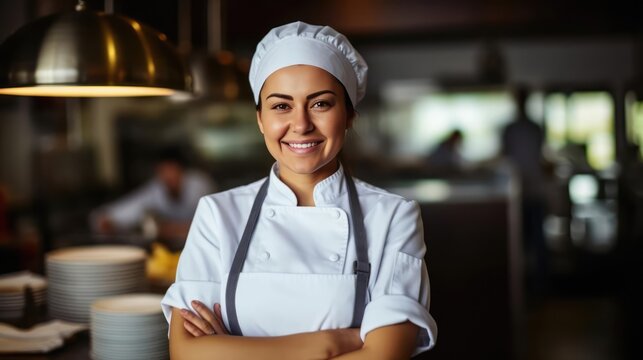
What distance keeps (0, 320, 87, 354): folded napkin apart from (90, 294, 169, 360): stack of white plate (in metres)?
0.14

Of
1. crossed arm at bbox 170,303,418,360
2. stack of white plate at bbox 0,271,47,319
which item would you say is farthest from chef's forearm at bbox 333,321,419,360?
stack of white plate at bbox 0,271,47,319

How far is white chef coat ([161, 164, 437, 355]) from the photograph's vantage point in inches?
59.7

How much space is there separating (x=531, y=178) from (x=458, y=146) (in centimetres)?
119

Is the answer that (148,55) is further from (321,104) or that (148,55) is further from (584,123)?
(584,123)

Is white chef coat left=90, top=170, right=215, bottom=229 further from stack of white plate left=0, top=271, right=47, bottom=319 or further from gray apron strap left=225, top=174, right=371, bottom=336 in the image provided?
gray apron strap left=225, top=174, right=371, bottom=336

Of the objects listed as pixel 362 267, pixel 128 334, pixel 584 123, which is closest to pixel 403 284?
pixel 362 267

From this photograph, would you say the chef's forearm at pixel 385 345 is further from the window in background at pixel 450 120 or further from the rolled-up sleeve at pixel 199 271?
the window in background at pixel 450 120

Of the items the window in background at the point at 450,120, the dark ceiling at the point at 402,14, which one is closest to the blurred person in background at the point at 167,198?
the dark ceiling at the point at 402,14

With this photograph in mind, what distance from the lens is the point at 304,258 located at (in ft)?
5.09

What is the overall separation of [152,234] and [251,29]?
3.28 meters

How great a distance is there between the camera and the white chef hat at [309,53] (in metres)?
1.54

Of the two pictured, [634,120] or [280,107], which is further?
[634,120]

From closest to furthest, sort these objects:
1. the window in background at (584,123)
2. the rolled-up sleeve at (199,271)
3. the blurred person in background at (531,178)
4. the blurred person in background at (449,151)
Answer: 1. the rolled-up sleeve at (199,271)
2. the blurred person in background at (531,178)
3. the blurred person in background at (449,151)
4. the window in background at (584,123)

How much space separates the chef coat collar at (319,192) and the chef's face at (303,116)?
8 centimetres
